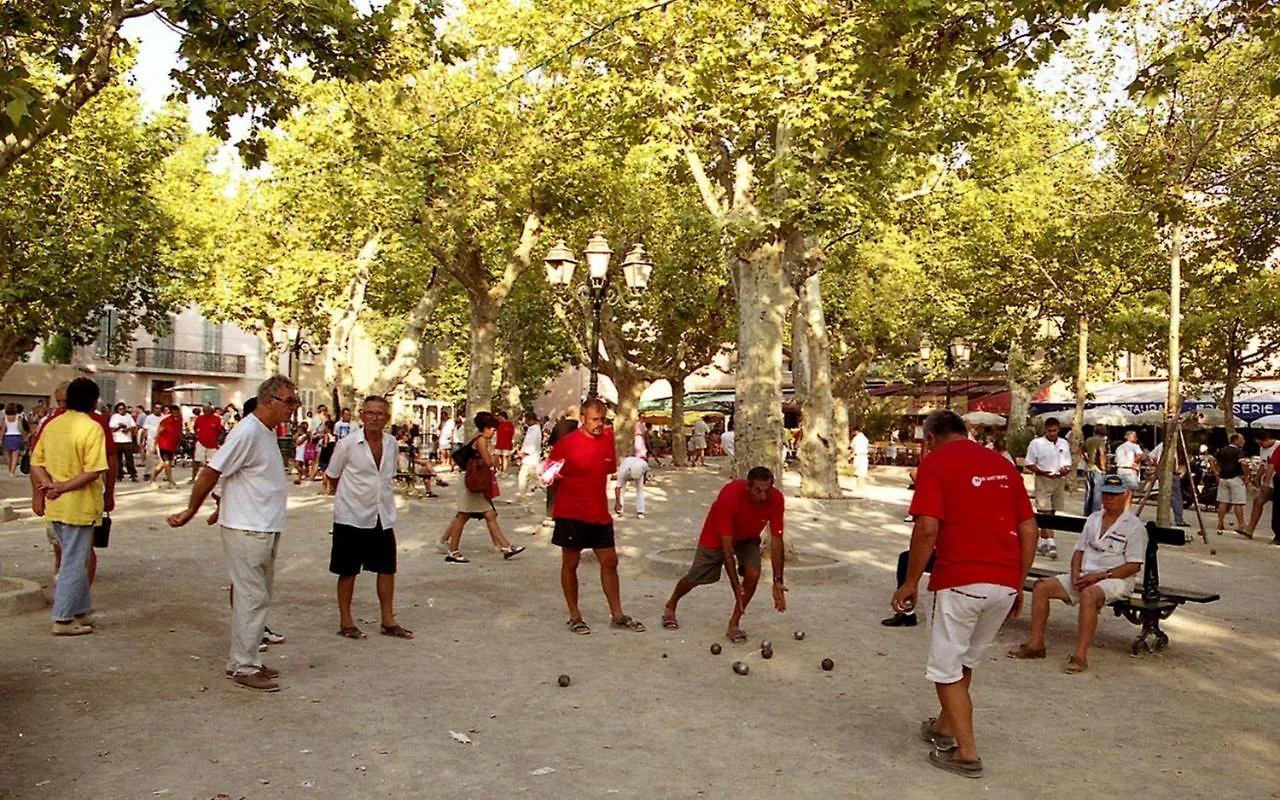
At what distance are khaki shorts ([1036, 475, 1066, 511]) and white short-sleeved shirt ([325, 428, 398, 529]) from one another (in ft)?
30.1

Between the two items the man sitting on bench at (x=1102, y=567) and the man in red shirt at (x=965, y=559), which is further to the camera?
the man sitting on bench at (x=1102, y=567)

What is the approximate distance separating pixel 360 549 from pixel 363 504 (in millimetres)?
327

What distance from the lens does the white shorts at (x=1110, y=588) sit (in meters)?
8.05

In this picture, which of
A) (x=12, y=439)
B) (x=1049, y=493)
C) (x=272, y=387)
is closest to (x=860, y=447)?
(x=1049, y=493)

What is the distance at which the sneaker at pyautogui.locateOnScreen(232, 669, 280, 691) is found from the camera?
662 cm

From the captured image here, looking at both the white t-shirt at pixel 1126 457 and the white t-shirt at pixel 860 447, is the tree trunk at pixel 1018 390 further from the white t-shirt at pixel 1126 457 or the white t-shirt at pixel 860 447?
the white t-shirt at pixel 1126 457

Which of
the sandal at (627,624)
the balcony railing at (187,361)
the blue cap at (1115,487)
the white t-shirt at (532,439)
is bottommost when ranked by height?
the sandal at (627,624)

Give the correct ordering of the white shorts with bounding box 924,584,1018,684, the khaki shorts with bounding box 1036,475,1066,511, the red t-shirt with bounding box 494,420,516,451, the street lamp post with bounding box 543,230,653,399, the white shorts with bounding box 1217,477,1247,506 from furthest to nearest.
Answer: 1. the red t-shirt with bounding box 494,420,516,451
2. the white shorts with bounding box 1217,477,1247,506
3. the street lamp post with bounding box 543,230,653,399
4. the khaki shorts with bounding box 1036,475,1066,511
5. the white shorts with bounding box 924,584,1018,684

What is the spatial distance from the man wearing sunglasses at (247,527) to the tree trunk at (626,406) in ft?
88.2

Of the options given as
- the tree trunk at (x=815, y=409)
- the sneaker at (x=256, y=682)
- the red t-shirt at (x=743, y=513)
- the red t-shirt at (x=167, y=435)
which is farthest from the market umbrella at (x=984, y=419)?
the sneaker at (x=256, y=682)

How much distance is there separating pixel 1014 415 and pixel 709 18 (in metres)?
24.9

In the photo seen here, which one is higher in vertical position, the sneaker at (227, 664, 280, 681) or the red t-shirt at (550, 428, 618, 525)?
the red t-shirt at (550, 428, 618, 525)

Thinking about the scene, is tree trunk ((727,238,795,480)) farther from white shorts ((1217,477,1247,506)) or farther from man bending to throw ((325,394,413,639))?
white shorts ((1217,477,1247,506))

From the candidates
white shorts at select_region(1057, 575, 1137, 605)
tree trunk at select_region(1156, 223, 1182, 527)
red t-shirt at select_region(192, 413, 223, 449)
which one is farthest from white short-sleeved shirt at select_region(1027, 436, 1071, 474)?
red t-shirt at select_region(192, 413, 223, 449)
